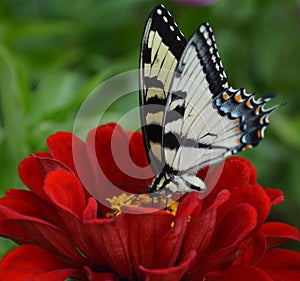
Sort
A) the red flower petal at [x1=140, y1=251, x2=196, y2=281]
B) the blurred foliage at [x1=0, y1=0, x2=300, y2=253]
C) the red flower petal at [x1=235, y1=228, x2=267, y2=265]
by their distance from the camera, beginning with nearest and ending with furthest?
the red flower petal at [x1=140, y1=251, x2=196, y2=281] < the red flower petal at [x1=235, y1=228, x2=267, y2=265] < the blurred foliage at [x1=0, y1=0, x2=300, y2=253]

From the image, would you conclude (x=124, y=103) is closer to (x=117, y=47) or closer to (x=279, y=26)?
(x=117, y=47)

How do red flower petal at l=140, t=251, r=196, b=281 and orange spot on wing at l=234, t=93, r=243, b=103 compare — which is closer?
red flower petal at l=140, t=251, r=196, b=281

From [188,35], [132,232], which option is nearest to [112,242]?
[132,232]

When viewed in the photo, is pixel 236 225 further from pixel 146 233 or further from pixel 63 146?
pixel 63 146

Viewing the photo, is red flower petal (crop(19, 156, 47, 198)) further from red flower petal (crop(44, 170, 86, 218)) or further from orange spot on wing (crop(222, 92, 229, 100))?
orange spot on wing (crop(222, 92, 229, 100))

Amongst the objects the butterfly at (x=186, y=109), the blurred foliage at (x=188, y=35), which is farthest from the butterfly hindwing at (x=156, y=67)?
the blurred foliage at (x=188, y=35)

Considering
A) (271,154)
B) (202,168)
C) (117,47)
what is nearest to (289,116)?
(271,154)

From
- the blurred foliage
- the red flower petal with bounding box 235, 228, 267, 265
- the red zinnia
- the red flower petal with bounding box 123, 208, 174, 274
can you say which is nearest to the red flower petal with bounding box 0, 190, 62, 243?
the red zinnia

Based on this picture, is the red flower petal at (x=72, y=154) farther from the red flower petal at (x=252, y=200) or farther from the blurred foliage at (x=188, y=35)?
the blurred foliage at (x=188, y=35)
